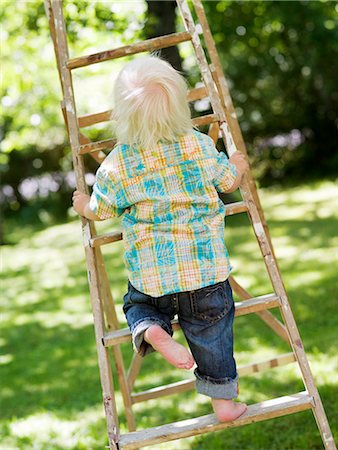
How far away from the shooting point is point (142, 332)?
3.10m

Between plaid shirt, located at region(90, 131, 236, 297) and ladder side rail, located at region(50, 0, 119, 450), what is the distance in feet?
0.77

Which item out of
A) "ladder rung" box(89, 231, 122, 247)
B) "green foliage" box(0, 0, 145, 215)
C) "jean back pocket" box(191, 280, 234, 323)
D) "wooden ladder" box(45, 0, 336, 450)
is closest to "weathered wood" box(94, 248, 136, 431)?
"wooden ladder" box(45, 0, 336, 450)

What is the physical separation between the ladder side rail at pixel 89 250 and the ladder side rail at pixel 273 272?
626 millimetres

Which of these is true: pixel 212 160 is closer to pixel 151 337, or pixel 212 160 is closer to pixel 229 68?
pixel 151 337

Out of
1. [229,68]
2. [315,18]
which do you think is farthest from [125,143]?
[229,68]

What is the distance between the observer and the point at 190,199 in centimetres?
319

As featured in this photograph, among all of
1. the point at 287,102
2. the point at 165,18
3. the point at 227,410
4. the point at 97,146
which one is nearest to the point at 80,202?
the point at 97,146

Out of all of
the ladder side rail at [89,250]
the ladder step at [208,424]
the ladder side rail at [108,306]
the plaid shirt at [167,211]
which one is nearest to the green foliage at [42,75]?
the ladder side rail at [89,250]

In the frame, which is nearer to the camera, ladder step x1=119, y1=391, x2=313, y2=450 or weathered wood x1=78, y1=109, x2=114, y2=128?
ladder step x1=119, y1=391, x2=313, y2=450

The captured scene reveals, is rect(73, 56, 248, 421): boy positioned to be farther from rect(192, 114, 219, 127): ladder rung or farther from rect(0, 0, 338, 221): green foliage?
rect(0, 0, 338, 221): green foliage

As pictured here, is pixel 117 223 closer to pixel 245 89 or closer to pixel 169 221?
pixel 245 89

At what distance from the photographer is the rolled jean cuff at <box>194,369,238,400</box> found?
124 inches

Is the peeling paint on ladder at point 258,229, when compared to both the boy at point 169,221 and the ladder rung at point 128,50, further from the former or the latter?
the ladder rung at point 128,50

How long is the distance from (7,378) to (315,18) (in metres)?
8.61
